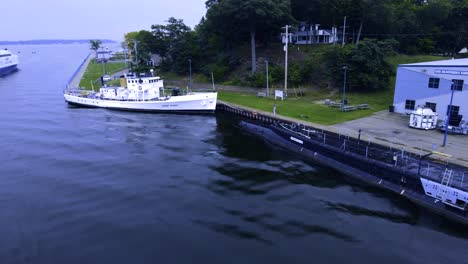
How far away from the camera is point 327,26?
8125cm

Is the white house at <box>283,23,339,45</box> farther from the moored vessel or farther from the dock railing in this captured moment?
the dock railing

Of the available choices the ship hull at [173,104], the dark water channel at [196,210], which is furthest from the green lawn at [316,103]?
the dark water channel at [196,210]

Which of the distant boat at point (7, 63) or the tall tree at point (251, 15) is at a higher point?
the tall tree at point (251, 15)

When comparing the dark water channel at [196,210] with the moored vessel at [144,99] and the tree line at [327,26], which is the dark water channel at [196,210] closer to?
A: the moored vessel at [144,99]

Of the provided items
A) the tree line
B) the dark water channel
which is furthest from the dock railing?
the tree line

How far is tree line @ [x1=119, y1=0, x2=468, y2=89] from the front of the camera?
58.8 metres

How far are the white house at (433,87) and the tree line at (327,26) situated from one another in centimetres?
1166

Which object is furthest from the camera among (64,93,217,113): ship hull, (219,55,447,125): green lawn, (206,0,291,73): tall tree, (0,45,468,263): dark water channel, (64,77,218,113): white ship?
(206,0,291,73): tall tree

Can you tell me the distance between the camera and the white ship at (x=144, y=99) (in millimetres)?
55219

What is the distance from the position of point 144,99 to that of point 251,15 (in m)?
28.1

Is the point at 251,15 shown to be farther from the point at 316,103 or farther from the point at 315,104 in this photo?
the point at 315,104

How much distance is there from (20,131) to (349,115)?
149 ft

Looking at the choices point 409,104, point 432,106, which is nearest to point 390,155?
point 432,106

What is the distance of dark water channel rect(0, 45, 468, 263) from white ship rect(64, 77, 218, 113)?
15.9m
